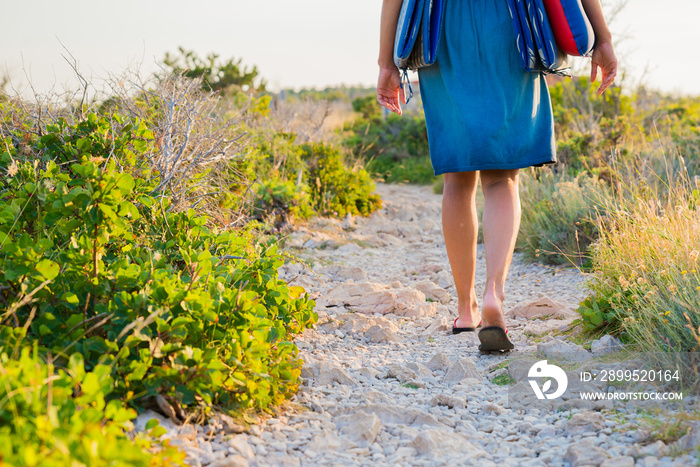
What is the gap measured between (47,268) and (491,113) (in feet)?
5.34

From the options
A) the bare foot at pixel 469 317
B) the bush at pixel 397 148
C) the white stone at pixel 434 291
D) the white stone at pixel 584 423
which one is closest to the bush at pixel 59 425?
the white stone at pixel 584 423

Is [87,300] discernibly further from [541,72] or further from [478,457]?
[541,72]

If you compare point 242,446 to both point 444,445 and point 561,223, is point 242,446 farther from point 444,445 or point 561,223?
point 561,223

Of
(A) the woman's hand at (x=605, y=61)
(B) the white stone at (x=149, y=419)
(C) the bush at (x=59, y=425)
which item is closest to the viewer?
(C) the bush at (x=59, y=425)

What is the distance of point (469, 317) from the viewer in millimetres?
2797

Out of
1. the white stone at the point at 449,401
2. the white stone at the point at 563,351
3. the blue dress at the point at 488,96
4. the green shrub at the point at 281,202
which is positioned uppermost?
the blue dress at the point at 488,96

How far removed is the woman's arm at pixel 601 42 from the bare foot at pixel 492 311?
3.04 ft

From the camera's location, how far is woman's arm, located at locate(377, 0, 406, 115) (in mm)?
2590

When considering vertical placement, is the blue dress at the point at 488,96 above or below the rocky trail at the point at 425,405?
above

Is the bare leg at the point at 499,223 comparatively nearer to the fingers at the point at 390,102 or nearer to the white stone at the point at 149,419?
the fingers at the point at 390,102

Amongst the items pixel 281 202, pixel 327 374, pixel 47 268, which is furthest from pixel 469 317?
pixel 281 202

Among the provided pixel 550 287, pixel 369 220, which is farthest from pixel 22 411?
pixel 369 220

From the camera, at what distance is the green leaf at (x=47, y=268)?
1.67 meters

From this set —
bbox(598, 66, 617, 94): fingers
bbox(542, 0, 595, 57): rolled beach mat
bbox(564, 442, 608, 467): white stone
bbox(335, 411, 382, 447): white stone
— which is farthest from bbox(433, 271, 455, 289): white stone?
bbox(564, 442, 608, 467): white stone
